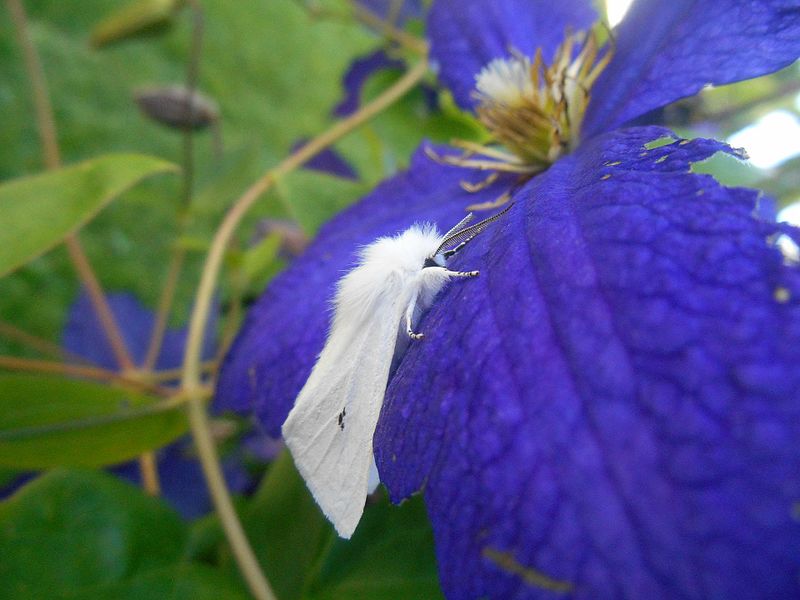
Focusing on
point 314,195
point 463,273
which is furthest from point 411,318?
point 314,195

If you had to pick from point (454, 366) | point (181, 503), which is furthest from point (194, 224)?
point (454, 366)

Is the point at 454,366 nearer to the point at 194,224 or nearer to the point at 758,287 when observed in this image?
the point at 758,287

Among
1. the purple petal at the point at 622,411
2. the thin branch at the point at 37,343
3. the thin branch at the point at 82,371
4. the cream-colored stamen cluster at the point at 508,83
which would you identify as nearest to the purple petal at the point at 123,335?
the thin branch at the point at 37,343

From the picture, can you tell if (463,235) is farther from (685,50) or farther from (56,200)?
(56,200)

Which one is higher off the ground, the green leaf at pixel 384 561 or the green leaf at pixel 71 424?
the green leaf at pixel 71 424

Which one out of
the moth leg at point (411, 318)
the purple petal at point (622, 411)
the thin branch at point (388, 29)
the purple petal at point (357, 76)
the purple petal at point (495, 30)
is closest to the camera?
the purple petal at point (622, 411)

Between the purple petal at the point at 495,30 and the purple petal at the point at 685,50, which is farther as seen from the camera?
the purple petal at the point at 495,30

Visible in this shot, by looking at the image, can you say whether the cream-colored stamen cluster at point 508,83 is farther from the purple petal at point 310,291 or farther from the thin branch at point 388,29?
the thin branch at point 388,29
